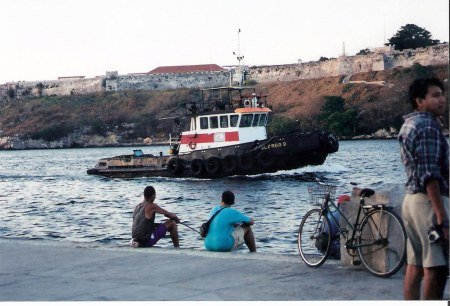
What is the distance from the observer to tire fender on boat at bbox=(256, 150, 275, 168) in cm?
2559

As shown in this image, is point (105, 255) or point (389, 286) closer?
point (389, 286)

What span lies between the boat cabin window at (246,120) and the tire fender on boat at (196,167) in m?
1.90

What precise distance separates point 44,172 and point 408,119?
38374mm

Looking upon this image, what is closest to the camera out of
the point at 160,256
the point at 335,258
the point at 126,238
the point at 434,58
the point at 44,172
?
the point at 335,258

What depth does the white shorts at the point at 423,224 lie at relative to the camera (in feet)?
11.8

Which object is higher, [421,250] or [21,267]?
[421,250]

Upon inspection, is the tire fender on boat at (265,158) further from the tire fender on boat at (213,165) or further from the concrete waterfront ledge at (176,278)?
the concrete waterfront ledge at (176,278)

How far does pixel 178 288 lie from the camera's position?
4793 mm

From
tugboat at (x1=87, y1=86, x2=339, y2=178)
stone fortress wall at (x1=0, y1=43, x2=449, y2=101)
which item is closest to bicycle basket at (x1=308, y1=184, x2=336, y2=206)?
tugboat at (x1=87, y1=86, x2=339, y2=178)

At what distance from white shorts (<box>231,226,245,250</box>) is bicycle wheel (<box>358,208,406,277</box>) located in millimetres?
1804

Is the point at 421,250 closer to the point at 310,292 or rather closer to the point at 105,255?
the point at 310,292

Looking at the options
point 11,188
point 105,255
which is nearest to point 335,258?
point 105,255

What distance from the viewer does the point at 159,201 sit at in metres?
22.6

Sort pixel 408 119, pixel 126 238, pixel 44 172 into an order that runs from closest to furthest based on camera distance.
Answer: pixel 408 119, pixel 126 238, pixel 44 172
